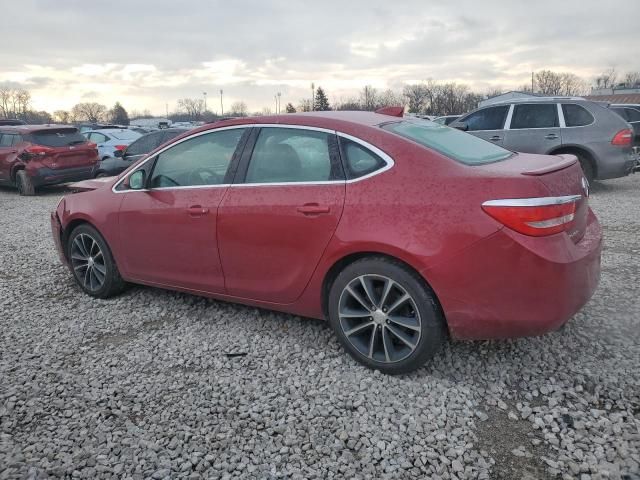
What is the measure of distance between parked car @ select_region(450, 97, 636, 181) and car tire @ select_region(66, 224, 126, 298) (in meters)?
7.08

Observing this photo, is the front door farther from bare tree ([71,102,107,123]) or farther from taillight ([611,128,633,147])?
bare tree ([71,102,107,123])

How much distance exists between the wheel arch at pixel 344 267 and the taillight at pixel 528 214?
0.54 meters

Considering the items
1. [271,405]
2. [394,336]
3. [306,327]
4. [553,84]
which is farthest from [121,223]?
[553,84]

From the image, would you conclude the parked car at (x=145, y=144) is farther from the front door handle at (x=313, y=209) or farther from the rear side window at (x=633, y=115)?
the rear side window at (x=633, y=115)

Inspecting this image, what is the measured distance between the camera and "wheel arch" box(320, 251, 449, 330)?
2939mm

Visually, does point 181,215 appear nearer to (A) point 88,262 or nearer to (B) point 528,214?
(A) point 88,262

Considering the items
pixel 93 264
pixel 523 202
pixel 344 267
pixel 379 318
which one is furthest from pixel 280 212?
pixel 93 264

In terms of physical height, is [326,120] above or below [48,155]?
above

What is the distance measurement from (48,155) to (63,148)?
37 centimetres

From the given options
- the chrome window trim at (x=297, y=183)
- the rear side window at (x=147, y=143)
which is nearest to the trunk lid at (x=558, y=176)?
the chrome window trim at (x=297, y=183)

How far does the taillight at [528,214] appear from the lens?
2650mm

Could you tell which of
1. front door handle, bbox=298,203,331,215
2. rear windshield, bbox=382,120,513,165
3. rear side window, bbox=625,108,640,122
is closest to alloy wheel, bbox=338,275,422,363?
front door handle, bbox=298,203,331,215

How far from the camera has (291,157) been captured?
3.47m

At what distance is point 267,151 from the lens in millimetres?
3604
